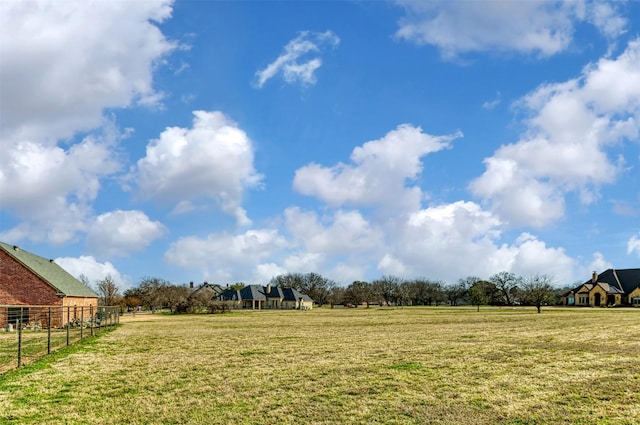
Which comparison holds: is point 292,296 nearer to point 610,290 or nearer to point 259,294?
point 259,294

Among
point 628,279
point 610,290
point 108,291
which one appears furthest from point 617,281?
point 108,291

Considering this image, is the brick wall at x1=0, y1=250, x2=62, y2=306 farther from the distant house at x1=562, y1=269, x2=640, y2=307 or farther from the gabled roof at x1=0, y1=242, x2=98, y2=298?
the distant house at x1=562, y1=269, x2=640, y2=307

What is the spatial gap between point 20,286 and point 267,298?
81164mm

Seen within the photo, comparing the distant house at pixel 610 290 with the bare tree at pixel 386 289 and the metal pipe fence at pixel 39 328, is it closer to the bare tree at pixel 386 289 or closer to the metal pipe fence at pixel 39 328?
the bare tree at pixel 386 289

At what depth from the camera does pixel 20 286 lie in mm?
44625

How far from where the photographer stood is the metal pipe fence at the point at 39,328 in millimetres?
20306

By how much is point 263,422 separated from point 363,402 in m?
2.50

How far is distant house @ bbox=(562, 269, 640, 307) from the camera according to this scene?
389 feet

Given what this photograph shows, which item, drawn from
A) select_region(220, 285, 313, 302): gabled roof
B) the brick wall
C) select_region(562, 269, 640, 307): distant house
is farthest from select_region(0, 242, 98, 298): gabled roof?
select_region(562, 269, 640, 307): distant house

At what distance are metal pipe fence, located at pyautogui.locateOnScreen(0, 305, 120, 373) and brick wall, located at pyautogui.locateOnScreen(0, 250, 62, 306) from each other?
0.93 metres

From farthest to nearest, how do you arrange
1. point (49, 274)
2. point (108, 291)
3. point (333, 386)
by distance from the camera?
point (108, 291), point (49, 274), point (333, 386)

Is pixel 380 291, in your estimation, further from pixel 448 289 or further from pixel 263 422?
pixel 263 422

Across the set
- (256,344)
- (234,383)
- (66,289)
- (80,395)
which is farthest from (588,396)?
(66,289)

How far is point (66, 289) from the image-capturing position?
4788 cm
